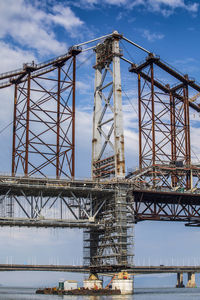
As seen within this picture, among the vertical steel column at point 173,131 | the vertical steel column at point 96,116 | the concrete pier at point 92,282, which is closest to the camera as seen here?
the concrete pier at point 92,282

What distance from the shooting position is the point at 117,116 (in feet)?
291

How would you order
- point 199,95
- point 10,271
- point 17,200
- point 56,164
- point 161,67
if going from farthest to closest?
point 10,271
point 199,95
point 161,67
point 56,164
point 17,200

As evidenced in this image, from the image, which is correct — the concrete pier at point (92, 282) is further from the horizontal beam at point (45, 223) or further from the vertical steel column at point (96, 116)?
the vertical steel column at point (96, 116)

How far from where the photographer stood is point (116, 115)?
3497 inches

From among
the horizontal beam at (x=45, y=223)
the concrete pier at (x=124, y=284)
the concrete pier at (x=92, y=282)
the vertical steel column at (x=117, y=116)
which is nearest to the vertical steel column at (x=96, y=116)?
the vertical steel column at (x=117, y=116)

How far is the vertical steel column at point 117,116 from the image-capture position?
281 feet

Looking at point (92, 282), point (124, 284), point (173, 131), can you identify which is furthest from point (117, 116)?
point (124, 284)

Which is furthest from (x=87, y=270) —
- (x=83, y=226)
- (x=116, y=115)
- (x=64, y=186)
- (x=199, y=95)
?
(x=199, y=95)

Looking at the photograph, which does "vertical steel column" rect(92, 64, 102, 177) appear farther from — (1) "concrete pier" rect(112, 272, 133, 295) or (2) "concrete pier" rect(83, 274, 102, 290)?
(1) "concrete pier" rect(112, 272, 133, 295)

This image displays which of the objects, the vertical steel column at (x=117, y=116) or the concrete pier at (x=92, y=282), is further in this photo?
the vertical steel column at (x=117, y=116)

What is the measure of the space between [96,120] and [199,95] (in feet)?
A: 118

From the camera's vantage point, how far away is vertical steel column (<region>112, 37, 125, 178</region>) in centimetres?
8556

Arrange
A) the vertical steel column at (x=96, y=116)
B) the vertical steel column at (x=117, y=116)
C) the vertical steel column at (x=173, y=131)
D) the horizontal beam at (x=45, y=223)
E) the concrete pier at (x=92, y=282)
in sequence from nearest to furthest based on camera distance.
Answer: the horizontal beam at (x=45, y=223), the concrete pier at (x=92, y=282), the vertical steel column at (x=117, y=116), the vertical steel column at (x=96, y=116), the vertical steel column at (x=173, y=131)

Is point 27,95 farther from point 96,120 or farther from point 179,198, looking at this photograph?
point 179,198
